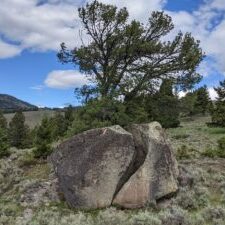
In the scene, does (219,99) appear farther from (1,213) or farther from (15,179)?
(1,213)

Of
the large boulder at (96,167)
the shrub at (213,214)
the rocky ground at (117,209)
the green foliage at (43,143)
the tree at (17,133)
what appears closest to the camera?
the rocky ground at (117,209)

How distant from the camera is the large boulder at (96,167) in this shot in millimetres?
17188

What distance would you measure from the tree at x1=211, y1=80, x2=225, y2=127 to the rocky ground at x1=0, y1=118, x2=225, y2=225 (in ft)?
87.6

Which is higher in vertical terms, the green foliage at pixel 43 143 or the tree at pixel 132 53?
the tree at pixel 132 53

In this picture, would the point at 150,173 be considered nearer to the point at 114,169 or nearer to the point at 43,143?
the point at 114,169

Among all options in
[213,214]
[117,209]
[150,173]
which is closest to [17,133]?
[150,173]

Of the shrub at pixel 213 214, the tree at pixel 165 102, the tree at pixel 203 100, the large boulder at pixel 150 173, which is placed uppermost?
the tree at pixel 203 100

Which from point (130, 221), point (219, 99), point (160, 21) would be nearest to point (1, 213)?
point (130, 221)

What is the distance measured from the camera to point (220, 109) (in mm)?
51344

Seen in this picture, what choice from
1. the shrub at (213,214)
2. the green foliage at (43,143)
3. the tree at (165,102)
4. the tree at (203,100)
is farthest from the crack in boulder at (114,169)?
the tree at (203,100)

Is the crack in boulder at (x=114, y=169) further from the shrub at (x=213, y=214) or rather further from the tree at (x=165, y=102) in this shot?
the tree at (x=165, y=102)

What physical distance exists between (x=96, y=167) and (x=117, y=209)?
1791 mm

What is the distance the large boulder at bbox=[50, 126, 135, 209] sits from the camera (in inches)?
677

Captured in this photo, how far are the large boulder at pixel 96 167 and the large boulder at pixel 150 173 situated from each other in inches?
18.7
